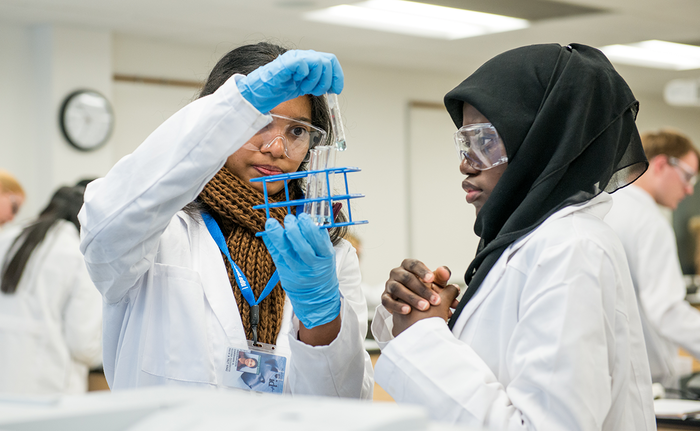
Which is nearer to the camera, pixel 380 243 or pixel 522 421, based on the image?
pixel 522 421

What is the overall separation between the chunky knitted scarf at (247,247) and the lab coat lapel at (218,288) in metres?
0.03

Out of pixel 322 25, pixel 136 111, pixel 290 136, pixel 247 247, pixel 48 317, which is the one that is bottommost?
pixel 48 317

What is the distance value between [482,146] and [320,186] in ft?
1.14

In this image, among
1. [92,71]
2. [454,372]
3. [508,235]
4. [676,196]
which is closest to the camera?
[454,372]

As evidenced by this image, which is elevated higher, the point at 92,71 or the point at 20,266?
the point at 92,71

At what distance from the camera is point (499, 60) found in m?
1.45

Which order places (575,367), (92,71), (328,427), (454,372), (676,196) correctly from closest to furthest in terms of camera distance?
1. (328,427)
2. (575,367)
3. (454,372)
4. (676,196)
5. (92,71)

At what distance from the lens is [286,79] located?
4.27 feet

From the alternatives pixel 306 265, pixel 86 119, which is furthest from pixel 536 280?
pixel 86 119

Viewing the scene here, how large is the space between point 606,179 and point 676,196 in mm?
2645

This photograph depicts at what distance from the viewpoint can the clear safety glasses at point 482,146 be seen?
1420 millimetres

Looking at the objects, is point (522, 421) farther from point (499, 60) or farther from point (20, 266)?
point (20, 266)

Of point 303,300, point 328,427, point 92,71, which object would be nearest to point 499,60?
point 303,300

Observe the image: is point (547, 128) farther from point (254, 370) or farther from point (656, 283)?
point (656, 283)
